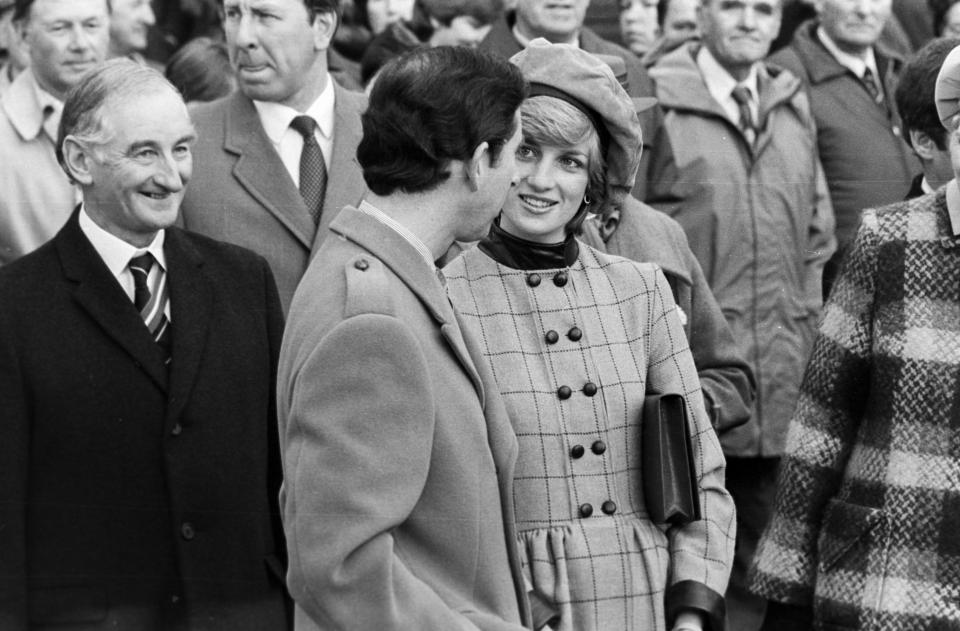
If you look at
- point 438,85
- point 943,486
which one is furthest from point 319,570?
point 943,486

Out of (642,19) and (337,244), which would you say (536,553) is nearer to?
(337,244)

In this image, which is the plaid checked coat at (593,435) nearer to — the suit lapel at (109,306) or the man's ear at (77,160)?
the suit lapel at (109,306)

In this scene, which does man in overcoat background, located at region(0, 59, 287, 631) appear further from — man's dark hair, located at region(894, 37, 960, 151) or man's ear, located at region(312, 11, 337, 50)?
man's dark hair, located at region(894, 37, 960, 151)

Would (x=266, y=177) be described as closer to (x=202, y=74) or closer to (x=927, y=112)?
(x=202, y=74)

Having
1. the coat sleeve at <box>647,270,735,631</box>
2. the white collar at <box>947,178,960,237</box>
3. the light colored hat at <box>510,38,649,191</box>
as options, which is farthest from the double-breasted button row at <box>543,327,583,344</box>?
the white collar at <box>947,178,960,237</box>

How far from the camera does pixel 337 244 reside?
2.70 meters

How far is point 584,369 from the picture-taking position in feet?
10.7

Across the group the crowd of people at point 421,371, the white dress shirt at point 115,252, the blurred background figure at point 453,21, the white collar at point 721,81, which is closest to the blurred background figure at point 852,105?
the white collar at point 721,81

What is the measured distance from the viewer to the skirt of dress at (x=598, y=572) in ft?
10.3

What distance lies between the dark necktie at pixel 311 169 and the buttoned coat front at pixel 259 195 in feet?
0.08

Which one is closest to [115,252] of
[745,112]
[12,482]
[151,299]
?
[151,299]

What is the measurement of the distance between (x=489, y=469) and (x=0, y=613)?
1.39m

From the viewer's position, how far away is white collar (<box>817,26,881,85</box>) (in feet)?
21.0

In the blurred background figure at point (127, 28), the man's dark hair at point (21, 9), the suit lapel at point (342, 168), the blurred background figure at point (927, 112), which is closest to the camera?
the blurred background figure at point (927, 112)
